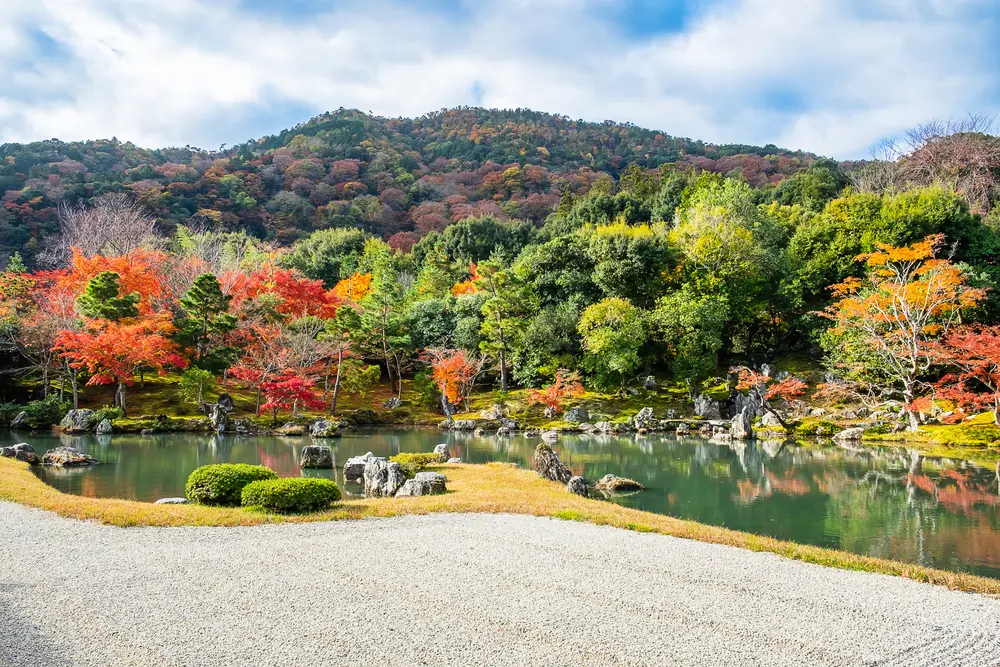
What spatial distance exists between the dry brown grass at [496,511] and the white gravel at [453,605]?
0.46 metres

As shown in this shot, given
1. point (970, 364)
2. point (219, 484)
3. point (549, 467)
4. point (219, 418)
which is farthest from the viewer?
point (219, 418)

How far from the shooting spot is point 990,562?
9234 mm

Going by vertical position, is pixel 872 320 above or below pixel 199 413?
above

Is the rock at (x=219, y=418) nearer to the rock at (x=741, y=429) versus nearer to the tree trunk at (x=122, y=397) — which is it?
the tree trunk at (x=122, y=397)

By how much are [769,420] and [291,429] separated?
2238 cm

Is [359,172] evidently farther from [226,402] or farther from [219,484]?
[219,484]

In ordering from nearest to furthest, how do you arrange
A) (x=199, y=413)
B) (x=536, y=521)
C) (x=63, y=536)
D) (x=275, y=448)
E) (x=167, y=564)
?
1. (x=167, y=564)
2. (x=63, y=536)
3. (x=536, y=521)
4. (x=275, y=448)
5. (x=199, y=413)

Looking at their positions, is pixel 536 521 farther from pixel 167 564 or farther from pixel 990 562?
pixel 990 562

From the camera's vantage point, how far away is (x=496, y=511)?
10.8 meters

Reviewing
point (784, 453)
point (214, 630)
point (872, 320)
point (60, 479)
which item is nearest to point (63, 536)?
point (214, 630)

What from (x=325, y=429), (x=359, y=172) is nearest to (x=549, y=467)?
(x=325, y=429)

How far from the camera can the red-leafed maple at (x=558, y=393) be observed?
105 ft

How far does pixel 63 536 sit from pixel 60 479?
9.07m

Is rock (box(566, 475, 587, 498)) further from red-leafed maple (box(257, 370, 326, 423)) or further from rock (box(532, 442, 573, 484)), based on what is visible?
red-leafed maple (box(257, 370, 326, 423))
